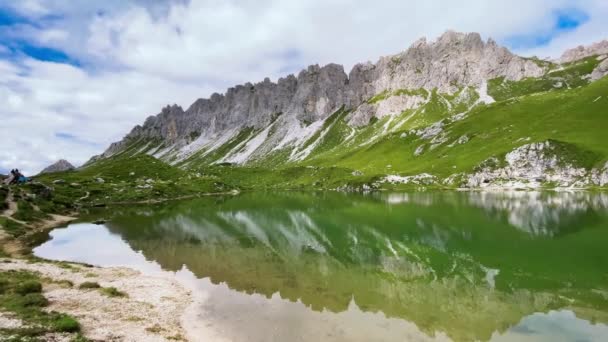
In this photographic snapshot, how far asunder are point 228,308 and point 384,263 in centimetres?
2103

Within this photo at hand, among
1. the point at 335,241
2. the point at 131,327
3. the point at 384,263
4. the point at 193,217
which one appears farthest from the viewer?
the point at 193,217

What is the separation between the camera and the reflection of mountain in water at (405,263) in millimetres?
30359

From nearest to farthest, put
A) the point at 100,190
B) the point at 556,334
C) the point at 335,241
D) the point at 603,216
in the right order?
the point at 556,334 → the point at 335,241 → the point at 603,216 → the point at 100,190

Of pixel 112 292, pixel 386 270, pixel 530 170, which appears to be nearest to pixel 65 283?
pixel 112 292

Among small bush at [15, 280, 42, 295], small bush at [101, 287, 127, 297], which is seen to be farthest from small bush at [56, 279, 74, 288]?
small bush at [101, 287, 127, 297]

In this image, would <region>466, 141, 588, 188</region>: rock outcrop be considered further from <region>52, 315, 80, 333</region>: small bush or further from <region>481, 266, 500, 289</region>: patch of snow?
<region>52, 315, 80, 333</region>: small bush

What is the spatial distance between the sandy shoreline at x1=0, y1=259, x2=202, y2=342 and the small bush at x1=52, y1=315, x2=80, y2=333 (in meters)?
0.65

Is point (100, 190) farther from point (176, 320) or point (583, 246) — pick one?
point (583, 246)

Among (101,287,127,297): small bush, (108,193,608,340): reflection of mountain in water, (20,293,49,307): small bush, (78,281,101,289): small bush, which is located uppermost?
(20,293,49,307): small bush

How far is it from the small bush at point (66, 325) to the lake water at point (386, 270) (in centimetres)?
815

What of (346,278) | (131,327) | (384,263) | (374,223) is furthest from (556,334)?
(374,223)

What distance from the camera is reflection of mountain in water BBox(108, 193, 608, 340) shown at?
30.4 meters

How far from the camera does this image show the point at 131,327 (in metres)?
26.7

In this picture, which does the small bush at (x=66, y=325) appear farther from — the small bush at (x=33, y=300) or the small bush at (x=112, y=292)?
the small bush at (x=112, y=292)
